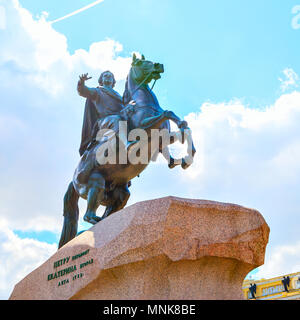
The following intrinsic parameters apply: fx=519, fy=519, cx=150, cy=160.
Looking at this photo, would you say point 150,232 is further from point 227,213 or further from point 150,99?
point 150,99

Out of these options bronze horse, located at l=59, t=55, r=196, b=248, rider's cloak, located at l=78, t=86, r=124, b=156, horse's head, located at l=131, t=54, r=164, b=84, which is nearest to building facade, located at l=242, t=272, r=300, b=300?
bronze horse, located at l=59, t=55, r=196, b=248

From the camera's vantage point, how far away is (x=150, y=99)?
9711 millimetres

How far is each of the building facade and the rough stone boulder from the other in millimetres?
13106

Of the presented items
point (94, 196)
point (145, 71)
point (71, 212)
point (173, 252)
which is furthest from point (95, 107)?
point (173, 252)

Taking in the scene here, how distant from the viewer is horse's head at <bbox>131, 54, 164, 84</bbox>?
10039mm

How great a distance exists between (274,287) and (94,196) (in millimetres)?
12905

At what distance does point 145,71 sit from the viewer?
33.3ft

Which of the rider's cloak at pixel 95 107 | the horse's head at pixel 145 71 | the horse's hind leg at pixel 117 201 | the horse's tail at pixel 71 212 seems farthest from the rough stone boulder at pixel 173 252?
the horse's head at pixel 145 71

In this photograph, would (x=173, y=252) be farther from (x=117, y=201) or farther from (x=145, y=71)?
(x=145, y=71)

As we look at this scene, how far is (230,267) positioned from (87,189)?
3.47 m

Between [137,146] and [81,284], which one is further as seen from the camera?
[137,146]

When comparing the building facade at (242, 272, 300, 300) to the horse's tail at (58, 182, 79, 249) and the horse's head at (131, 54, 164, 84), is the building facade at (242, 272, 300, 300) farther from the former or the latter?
the horse's head at (131, 54, 164, 84)

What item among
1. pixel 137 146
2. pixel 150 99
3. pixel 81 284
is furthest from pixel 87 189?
pixel 81 284

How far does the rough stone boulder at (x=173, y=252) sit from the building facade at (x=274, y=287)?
1311 centimetres
